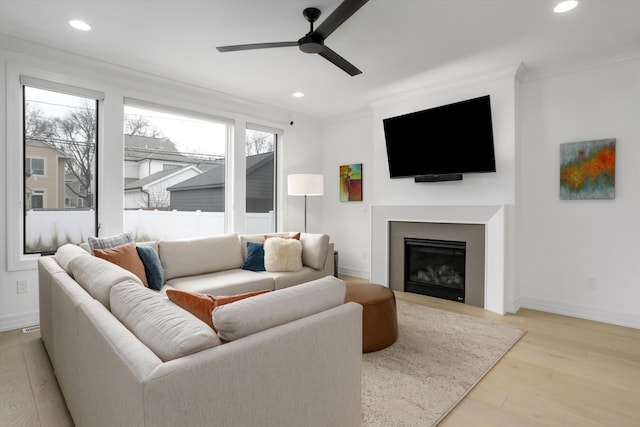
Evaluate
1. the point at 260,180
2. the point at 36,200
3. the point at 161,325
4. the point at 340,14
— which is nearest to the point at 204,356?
the point at 161,325

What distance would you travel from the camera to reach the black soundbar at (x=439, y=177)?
3.91m

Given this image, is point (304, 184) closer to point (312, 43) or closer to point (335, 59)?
point (335, 59)

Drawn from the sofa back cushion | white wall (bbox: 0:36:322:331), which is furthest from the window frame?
the sofa back cushion

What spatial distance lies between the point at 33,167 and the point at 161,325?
3128 mm

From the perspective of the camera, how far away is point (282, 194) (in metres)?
5.16

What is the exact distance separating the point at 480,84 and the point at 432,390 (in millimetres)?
3201

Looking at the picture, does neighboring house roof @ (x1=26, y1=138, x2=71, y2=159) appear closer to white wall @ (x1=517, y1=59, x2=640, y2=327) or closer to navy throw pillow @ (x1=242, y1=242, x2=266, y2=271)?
navy throw pillow @ (x1=242, y1=242, x2=266, y2=271)

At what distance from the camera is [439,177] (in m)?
4.02

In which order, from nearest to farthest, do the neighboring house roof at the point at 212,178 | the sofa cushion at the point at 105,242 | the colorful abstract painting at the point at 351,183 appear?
the sofa cushion at the point at 105,242 → the neighboring house roof at the point at 212,178 → the colorful abstract painting at the point at 351,183

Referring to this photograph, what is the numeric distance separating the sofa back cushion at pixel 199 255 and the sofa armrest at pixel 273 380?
2364 mm

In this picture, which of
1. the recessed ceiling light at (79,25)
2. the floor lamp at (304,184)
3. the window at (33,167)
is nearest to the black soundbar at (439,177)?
the floor lamp at (304,184)

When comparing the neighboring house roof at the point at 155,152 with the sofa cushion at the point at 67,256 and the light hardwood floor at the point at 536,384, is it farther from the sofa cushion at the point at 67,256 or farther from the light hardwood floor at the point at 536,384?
the light hardwood floor at the point at 536,384

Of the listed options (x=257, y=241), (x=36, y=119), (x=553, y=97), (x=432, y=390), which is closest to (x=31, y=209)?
(x=36, y=119)

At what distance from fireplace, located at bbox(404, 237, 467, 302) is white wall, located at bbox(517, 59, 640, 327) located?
2.10 ft
